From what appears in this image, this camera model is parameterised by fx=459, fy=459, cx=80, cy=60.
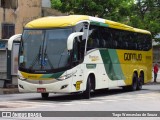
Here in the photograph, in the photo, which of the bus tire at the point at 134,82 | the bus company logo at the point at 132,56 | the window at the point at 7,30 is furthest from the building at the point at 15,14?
the bus tire at the point at 134,82

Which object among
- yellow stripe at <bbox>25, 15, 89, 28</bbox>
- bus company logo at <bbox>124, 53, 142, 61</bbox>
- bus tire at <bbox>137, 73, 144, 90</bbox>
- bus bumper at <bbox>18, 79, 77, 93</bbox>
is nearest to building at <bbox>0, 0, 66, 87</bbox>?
bus tire at <bbox>137, 73, 144, 90</bbox>

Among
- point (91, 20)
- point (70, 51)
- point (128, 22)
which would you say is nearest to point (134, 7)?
point (128, 22)

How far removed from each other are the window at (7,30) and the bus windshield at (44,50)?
→ 1614 cm

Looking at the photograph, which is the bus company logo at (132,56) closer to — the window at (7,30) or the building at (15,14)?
the building at (15,14)

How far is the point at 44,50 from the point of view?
1928 cm

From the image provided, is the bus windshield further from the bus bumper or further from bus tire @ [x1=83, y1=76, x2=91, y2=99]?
bus tire @ [x1=83, y1=76, x2=91, y2=99]

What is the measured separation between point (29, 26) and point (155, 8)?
65.7ft

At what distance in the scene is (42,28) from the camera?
19.7 metres

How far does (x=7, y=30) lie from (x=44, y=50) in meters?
17.3

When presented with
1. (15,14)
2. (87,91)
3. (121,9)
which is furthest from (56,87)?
(121,9)

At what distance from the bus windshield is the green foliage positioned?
57.2 ft

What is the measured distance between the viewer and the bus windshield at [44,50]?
19.1 meters

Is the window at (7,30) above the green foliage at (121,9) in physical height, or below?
below

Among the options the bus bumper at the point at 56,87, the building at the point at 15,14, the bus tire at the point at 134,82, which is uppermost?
the building at the point at 15,14
